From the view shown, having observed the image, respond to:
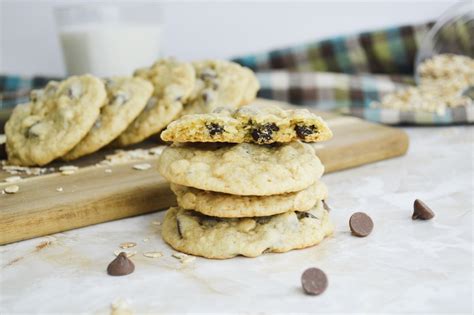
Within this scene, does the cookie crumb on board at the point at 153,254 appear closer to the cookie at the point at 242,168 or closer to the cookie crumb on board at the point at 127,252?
the cookie crumb on board at the point at 127,252

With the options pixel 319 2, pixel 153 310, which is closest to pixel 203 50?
pixel 319 2

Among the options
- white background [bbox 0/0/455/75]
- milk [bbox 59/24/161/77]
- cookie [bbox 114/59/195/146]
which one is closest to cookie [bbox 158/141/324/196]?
cookie [bbox 114/59/195/146]

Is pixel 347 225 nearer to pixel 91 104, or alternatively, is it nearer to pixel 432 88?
pixel 91 104

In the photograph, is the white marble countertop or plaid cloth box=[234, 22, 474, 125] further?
plaid cloth box=[234, 22, 474, 125]

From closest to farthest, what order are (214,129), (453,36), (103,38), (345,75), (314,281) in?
(314,281) → (214,129) → (103,38) → (345,75) → (453,36)

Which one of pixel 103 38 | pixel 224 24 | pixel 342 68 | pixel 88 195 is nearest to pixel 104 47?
pixel 103 38

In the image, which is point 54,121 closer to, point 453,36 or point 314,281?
point 314,281

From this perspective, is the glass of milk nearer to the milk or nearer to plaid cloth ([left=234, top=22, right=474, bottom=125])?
the milk
